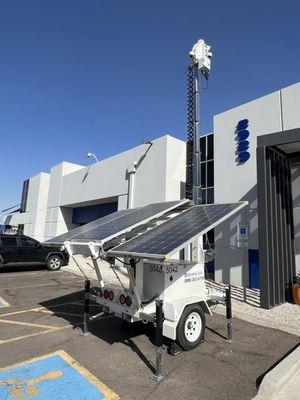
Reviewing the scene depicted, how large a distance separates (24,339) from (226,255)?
28.9 ft

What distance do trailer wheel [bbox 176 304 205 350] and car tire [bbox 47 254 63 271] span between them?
1218 cm

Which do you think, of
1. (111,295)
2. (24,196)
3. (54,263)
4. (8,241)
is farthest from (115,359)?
(24,196)

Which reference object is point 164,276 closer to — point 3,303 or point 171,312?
point 171,312

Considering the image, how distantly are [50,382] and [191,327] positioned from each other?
2554 millimetres

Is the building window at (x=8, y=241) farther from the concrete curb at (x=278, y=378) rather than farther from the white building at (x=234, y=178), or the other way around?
the concrete curb at (x=278, y=378)

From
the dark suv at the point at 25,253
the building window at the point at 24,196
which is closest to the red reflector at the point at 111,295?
the dark suv at the point at 25,253

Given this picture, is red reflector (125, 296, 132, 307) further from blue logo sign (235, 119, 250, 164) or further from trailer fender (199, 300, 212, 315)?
blue logo sign (235, 119, 250, 164)

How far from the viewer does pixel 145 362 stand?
4699 mm

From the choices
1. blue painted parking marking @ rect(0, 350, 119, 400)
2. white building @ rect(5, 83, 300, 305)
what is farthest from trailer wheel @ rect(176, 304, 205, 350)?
white building @ rect(5, 83, 300, 305)

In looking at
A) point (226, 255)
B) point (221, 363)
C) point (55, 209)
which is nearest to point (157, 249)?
point (221, 363)

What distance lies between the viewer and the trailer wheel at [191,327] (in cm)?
501

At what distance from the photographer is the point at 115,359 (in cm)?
480

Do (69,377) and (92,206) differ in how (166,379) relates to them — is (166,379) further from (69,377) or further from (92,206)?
(92,206)

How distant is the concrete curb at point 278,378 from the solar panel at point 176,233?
6.99 ft
